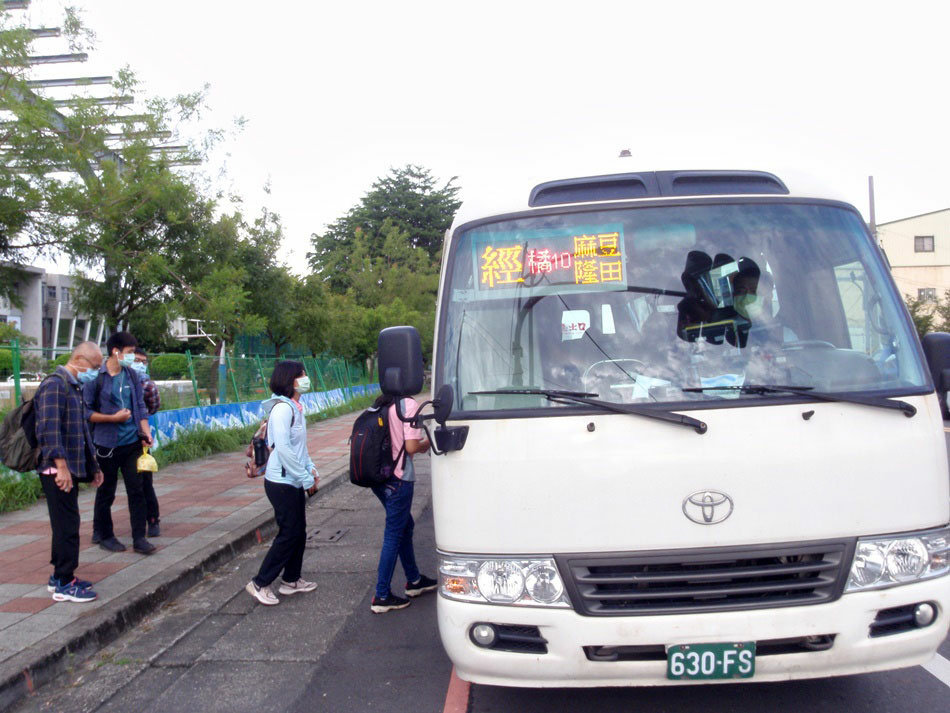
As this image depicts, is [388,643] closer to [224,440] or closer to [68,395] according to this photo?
[68,395]

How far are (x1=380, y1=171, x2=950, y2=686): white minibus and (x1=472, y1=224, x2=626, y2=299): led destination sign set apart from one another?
0.05ft

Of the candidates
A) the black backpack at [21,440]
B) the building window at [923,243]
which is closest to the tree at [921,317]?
the building window at [923,243]

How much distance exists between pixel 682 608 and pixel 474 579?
815 millimetres

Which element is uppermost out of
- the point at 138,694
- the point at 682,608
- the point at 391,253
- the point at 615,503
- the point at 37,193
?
the point at 391,253

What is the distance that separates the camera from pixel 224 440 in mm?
14344

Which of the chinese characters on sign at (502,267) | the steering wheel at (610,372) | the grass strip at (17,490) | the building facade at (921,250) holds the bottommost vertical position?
the grass strip at (17,490)

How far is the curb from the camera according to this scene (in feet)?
14.2

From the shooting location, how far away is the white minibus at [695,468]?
3139 mm

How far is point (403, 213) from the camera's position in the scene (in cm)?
5125

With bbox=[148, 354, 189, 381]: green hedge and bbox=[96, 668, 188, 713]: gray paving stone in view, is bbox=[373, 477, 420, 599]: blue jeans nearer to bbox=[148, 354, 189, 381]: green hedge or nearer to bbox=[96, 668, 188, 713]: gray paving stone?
bbox=[96, 668, 188, 713]: gray paving stone

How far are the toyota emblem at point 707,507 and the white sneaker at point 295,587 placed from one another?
12.3 ft

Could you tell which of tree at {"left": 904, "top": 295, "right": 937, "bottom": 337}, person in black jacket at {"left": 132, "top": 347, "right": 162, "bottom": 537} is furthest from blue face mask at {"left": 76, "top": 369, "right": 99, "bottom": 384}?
tree at {"left": 904, "top": 295, "right": 937, "bottom": 337}

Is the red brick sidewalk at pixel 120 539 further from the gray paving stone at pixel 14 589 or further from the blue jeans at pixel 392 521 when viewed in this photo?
the blue jeans at pixel 392 521

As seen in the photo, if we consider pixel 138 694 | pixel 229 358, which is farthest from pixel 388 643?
pixel 229 358
